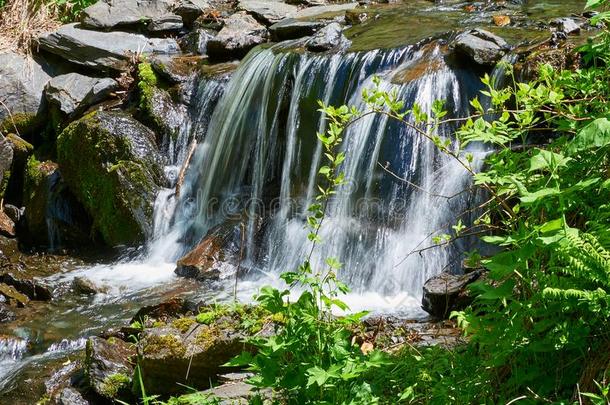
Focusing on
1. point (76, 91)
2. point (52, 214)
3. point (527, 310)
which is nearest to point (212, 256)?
point (52, 214)

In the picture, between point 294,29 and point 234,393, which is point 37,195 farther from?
point 234,393

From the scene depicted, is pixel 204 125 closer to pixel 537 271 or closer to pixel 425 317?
pixel 425 317

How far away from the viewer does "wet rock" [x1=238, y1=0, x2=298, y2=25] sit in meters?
11.8

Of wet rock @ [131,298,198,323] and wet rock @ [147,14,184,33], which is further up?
wet rock @ [147,14,184,33]

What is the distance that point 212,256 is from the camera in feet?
27.0

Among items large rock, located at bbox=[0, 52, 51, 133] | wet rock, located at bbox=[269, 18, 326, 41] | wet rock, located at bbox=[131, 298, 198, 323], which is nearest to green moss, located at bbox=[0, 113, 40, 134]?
large rock, located at bbox=[0, 52, 51, 133]

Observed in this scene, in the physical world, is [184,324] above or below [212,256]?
above

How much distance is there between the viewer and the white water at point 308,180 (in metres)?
7.45

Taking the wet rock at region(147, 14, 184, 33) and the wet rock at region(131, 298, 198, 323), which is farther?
the wet rock at region(147, 14, 184, 33)

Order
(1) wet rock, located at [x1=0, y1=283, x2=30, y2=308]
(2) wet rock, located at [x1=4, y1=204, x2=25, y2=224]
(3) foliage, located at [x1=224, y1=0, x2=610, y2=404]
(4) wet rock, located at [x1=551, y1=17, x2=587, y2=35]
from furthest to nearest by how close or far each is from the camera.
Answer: (2) wet rock, located at [x1=4, y1=204, x2=25, y2=224] < (4) wet rock, located at [x1=551, y1=17, x2=587, y2=35] < (1) wet rock, located at [x1=0, y1=283, x2=30, y2=308] < (3) foliage, located at [x1=224, y1=0, x2=610, y2=404]

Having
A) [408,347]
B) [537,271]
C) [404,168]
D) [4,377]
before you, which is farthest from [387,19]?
[537,271]

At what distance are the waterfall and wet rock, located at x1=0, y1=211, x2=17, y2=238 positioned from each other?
82.9 inches

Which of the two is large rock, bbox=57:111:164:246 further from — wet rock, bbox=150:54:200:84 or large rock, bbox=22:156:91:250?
wet rock, bbox=150:54:200:84

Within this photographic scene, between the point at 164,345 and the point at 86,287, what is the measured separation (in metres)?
3.57
